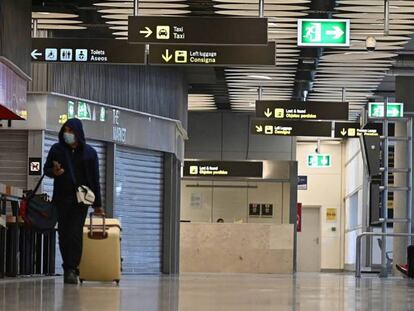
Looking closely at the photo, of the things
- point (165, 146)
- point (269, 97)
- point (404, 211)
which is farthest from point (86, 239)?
point (269, 97)

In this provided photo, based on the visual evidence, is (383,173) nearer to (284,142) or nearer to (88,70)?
(88,70)

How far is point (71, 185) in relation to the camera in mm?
9508

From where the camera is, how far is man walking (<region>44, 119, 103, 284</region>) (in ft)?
31.1

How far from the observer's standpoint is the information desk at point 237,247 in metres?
25.0

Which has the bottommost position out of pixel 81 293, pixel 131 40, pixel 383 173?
pixel 81 293

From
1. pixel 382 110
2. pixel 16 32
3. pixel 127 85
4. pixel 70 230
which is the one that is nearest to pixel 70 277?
pixel 70 230

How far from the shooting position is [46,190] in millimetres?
16016

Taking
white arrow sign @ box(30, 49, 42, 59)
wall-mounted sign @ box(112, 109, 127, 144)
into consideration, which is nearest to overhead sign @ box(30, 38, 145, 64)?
white arrow sign @ box(30, 49, 42, 59)

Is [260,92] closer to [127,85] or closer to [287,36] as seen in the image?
[127,85]

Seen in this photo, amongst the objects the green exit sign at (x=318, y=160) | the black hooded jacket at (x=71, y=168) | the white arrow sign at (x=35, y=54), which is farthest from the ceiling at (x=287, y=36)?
the green exit sign at (x=318, y=160)

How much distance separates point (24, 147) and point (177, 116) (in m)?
4.54

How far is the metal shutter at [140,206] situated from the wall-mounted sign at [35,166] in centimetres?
242

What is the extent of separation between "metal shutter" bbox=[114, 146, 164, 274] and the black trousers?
8325 mm

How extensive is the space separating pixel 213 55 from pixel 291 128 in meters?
8.52
